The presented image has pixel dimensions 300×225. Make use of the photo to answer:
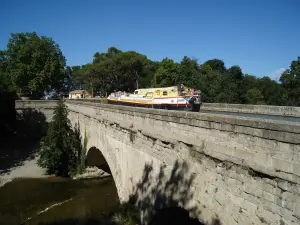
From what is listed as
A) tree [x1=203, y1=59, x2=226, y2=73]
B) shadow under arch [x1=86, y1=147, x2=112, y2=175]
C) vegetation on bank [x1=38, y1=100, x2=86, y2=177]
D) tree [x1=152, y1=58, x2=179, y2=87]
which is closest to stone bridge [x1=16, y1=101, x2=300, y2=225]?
shadow under arch [x1=86, y1=147, x2=112, y2=175]

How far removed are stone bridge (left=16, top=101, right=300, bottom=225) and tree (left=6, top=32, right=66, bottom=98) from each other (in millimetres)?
32843

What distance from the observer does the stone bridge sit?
4336 millimetres

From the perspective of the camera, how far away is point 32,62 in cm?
3869

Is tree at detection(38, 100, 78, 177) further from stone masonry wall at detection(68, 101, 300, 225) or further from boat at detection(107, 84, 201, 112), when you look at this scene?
stone masonry wall at detection(68, 101, 300, 225)

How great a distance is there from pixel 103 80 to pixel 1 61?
24028mm

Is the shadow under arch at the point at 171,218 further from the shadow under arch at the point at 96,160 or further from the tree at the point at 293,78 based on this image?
the tree at the point at 293,78

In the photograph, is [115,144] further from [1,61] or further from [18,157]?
[1,61]

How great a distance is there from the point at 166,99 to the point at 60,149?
33.9 feet

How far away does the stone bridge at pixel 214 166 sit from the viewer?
171 inches

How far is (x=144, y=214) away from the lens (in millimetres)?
8977

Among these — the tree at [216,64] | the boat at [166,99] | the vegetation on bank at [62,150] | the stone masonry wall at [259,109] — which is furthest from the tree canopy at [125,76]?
the tree at [216,64]

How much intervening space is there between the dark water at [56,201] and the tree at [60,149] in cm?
99

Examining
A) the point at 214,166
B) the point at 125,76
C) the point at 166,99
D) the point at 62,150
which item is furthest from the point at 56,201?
the point at 125,76

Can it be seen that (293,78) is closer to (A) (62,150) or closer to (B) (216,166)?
(A) (62,150)
